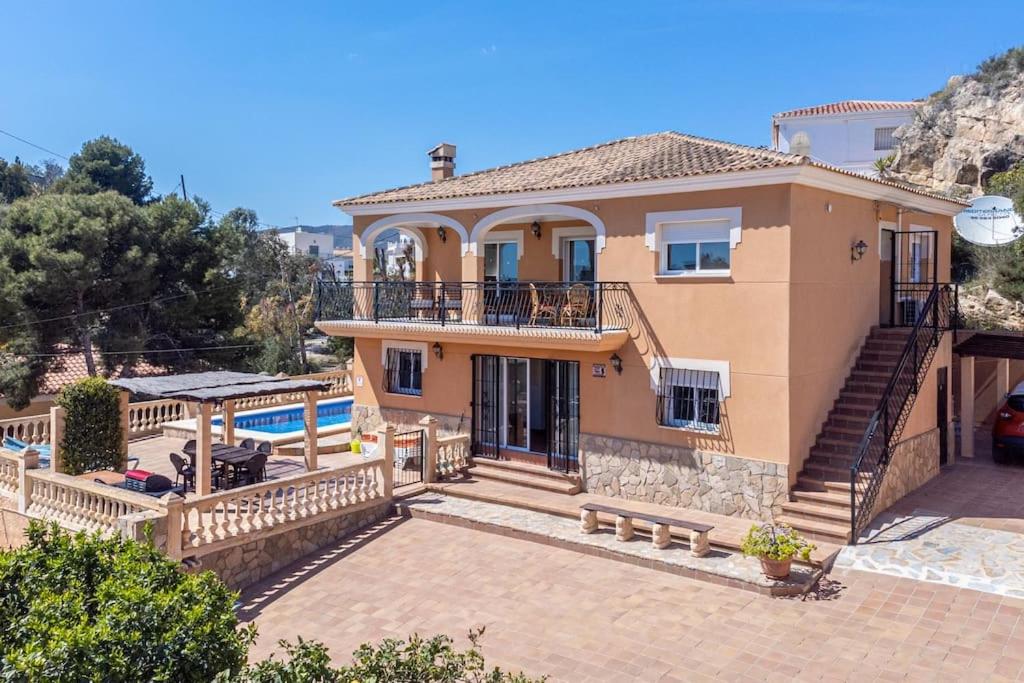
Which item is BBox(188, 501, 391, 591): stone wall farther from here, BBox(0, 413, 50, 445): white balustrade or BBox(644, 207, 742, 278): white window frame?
BBox(0, 413, 50, 445): white balustrade

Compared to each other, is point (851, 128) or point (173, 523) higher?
point (851, 128)

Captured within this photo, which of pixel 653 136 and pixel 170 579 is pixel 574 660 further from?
pixel 653 136

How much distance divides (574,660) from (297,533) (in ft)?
22.1

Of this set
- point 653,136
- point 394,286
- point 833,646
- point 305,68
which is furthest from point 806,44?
point 833,646

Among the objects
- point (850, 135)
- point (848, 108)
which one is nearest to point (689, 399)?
point (850, 135)

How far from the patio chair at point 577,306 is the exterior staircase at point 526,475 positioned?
11.5 feet

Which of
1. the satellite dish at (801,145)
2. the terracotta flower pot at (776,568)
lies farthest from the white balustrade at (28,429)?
the satellite dish at (801,145)

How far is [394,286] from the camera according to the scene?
2034 cm

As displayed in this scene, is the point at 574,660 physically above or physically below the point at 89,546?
→ below

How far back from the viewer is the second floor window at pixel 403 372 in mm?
20984

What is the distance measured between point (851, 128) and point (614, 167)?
3593 cm

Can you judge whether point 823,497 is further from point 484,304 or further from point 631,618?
point 484,304

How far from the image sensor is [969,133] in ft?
135

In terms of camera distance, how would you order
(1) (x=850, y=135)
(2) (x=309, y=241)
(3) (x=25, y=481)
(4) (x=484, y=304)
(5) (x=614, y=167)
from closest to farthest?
(3) (x=25, y=481) → (5) (x=614, y=167) → (4) (x=484, y=304) → (1) (x=850, y=135) → (2) (x=309, y=241)
